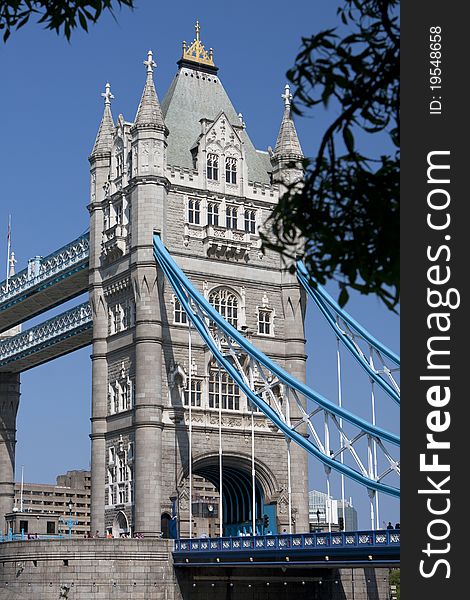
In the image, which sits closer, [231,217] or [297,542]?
[297,542]

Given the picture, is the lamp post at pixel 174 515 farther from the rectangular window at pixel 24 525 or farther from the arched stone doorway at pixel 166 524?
the rectangular window at pixel 24 525

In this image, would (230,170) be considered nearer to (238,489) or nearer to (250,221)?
(250,221)

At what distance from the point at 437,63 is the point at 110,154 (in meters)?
45.7

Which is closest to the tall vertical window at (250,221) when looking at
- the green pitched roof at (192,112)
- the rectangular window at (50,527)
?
the green pitched roof at (192,112)

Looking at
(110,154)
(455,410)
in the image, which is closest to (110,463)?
(110,154)

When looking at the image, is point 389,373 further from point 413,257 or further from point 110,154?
point 413,257

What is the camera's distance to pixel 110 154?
54719 mm

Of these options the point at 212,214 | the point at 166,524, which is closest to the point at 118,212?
the point at 212,214

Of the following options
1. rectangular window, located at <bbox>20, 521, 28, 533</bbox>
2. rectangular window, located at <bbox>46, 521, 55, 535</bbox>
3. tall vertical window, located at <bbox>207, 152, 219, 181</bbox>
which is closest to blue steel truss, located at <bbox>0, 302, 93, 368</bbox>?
tall vertical window, located at <bbox>207, 152, 219, 181</bbox>

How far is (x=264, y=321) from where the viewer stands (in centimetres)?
5359

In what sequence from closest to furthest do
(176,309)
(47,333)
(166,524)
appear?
(166,524)
(176,309)
(47,333)

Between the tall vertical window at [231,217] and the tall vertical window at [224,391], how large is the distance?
6842 millimetres

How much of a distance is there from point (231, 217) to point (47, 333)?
1483 centimetres

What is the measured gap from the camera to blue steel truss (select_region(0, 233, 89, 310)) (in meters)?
57.1
